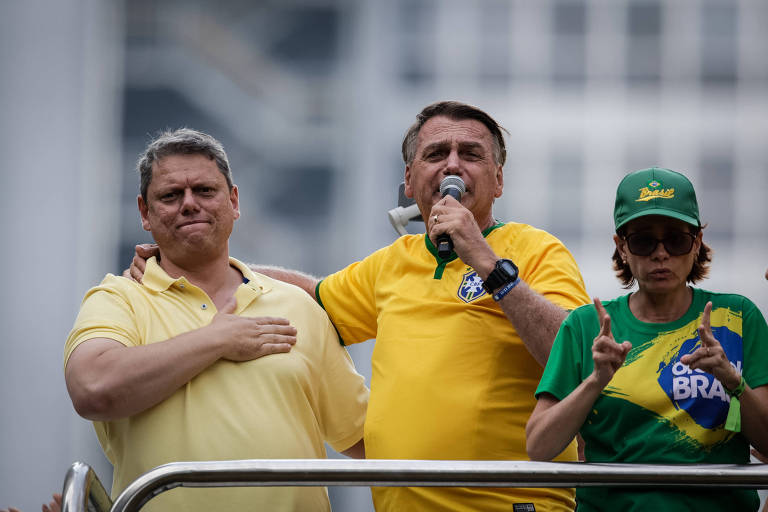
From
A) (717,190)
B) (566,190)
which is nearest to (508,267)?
(566,190)

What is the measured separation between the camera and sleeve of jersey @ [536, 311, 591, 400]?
3539mm

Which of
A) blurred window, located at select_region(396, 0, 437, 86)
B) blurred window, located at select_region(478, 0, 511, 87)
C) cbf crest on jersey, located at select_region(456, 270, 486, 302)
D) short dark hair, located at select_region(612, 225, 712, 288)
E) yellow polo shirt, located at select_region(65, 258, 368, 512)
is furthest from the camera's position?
blurred window, located at select_region(396, 0, 437, 86)

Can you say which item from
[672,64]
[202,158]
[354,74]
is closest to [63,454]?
[354,74]

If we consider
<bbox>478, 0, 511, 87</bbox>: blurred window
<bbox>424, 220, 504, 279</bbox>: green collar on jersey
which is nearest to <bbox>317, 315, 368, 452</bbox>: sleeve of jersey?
<bbox>424, 220, 504, 279</bbox>: green collar on jersey

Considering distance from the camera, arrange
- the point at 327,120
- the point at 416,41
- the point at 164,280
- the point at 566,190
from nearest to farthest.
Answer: the point at 164,280 < the point at 566,190 < the point at 416,41 < the point at 327,120

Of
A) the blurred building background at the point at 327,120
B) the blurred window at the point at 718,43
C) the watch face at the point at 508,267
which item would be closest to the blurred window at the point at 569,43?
the blurred building background at the point at 327,120

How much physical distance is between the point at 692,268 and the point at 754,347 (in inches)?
12.9

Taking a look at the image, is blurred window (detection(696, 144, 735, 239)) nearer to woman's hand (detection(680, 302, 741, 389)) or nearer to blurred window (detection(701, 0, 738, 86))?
blurred window (detection(701, 0, 738, 86))

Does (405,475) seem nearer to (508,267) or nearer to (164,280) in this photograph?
(508,267)

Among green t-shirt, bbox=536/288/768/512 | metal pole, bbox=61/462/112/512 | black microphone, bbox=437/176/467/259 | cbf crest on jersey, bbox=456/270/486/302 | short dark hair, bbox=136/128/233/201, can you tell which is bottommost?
metal pole, bbox=61/462/112/512

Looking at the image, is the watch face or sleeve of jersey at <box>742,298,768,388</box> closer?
sleeve of jersey at <box>742,298,768,388</box>

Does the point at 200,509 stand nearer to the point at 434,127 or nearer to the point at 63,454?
the point at 434,127

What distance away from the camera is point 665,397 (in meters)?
3.49

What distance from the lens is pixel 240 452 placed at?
4031mm
